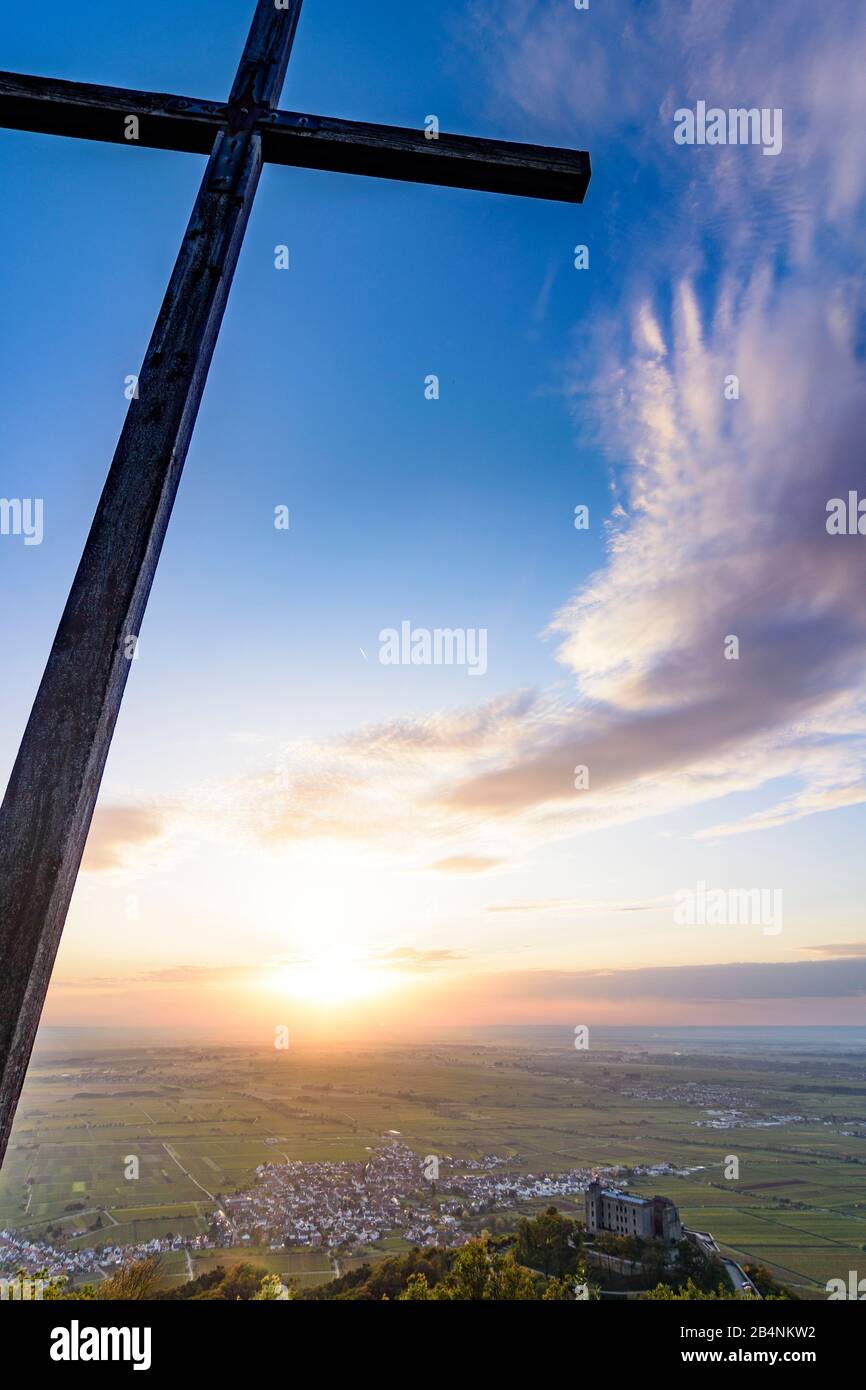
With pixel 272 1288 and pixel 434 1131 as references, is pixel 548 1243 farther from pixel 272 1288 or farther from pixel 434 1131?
pixel 434 1131

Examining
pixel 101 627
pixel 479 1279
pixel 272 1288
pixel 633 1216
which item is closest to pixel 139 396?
pixel 101 627

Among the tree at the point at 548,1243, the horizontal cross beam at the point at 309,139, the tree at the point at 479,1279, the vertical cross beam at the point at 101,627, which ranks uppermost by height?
the horizontal cross beam at the point at 309,139

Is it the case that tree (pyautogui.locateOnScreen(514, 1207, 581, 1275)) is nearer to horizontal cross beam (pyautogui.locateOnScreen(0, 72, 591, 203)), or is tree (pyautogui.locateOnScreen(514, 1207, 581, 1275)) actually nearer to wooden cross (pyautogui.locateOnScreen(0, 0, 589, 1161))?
wooden cross (pyautogui.locateOnScreen(0, 0, 589, 1161))

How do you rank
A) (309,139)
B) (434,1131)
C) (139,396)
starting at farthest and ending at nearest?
(434,1131)
(309,139)
(139,396)

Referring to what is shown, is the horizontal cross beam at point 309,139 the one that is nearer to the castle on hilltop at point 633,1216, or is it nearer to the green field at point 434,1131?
the green field at point 434,1131

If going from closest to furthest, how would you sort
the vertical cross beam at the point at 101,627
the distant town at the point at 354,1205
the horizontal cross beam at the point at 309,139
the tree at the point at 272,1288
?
the vertical cross beam at the point at 101,627 < the horizontal cross beam at the point at 309,139 < the tree at the point at 272,1288 < the distant town at the point at 354,1205

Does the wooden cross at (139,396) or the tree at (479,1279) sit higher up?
the wooden cross at (139,396)

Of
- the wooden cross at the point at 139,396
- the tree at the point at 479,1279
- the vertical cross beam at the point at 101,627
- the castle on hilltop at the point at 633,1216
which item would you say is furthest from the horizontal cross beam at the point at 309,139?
the castle on hilltop at the point at 633,1216

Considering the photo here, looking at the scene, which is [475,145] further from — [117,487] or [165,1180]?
[165,1180]
